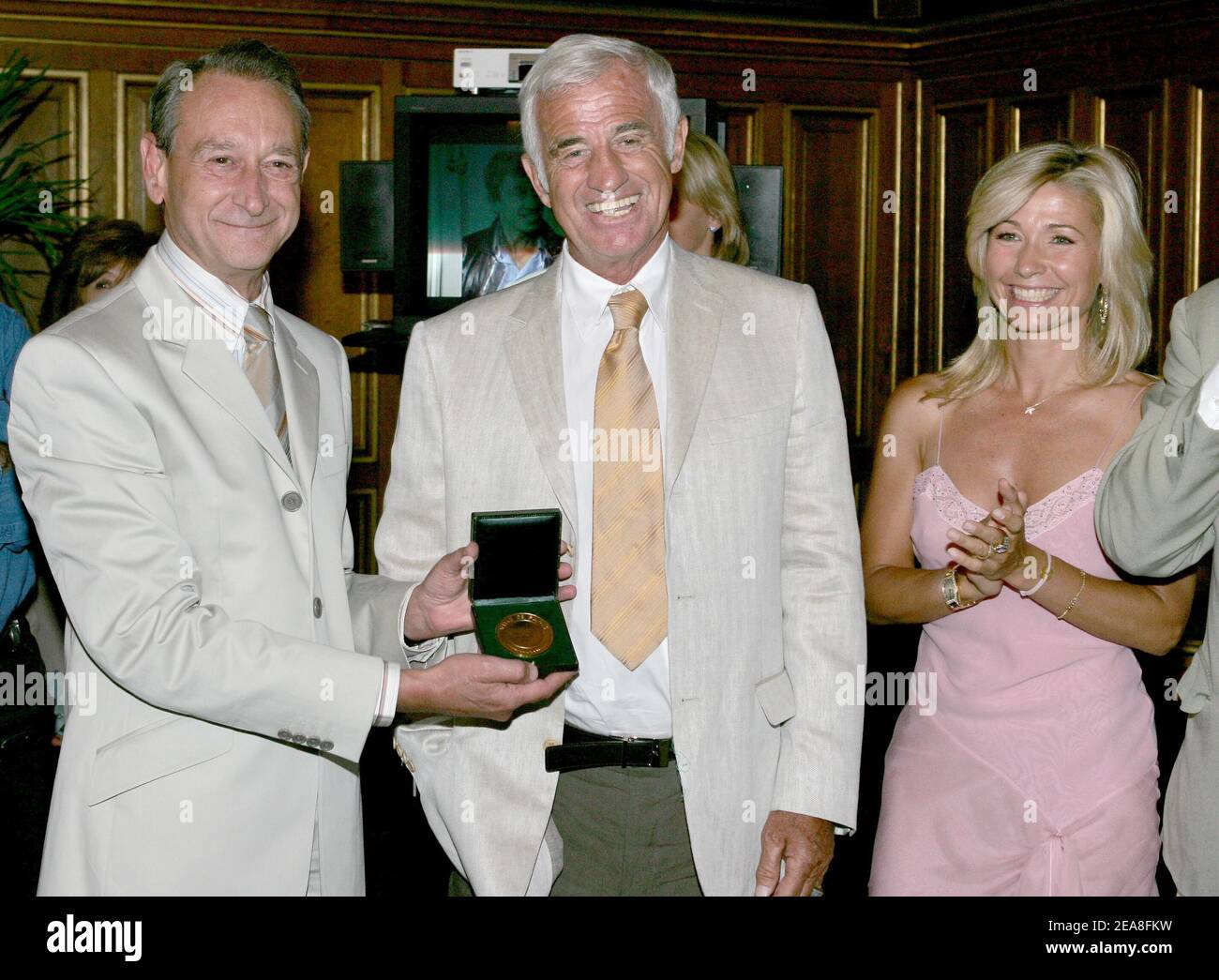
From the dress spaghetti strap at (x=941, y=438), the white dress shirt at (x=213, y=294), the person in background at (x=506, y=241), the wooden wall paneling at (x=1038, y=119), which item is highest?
the wooden wall paneling at (x=1038, y=119)

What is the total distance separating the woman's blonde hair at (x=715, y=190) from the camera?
11.6ft

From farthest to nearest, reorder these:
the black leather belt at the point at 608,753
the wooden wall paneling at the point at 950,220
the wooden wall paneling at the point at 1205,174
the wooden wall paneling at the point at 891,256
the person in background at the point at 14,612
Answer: the wooden wall paneling at the point at 891,256 < the wooden wall paneling at the point at 950,220 < the wooden wall paneling at the point at 1205,174 < the person in background at the point at 14,612 < the black leather belt at the point at 608,753

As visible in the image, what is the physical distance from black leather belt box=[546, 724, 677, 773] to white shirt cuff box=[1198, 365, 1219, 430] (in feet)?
2.88

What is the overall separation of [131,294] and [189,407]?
20cm

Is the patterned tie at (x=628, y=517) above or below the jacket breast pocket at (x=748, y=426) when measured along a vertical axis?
below

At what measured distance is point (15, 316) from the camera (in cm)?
314

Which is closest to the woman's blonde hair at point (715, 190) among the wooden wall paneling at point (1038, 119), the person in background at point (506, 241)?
the person in background at point (506, 241)

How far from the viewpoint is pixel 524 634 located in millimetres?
1806

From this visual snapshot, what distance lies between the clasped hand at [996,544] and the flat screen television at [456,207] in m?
2.49

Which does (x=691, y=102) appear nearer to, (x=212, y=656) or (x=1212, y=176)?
(x=1212, y=176)

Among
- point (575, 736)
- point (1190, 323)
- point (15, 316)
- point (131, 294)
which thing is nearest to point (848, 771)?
point (575, 736)

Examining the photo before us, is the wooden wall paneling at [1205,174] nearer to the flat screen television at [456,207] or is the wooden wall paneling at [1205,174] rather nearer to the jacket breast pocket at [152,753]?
the flat screen television at [456,207]

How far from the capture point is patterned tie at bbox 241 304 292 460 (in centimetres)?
189

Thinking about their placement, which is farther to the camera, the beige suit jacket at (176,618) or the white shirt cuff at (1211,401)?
the white shirt cuff at (1211,401)
